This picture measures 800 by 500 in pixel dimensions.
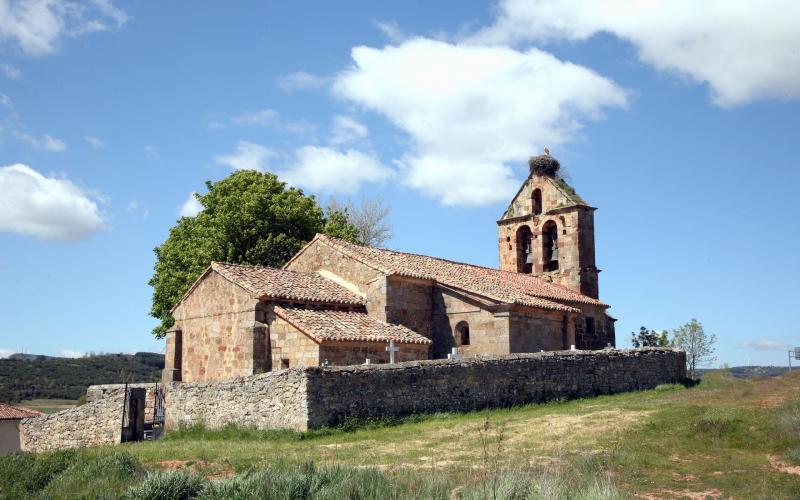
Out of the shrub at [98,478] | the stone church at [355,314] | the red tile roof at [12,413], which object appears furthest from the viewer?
the red tile roof at [12,413]

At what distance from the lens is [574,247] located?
3325cm

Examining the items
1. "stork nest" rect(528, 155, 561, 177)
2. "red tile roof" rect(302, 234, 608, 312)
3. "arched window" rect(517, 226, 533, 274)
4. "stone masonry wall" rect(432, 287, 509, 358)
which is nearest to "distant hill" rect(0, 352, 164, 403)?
"arched window" rect(517, 226, 533, 274)

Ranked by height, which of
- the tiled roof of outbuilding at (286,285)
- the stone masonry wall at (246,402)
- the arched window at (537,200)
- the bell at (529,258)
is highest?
the arched window at (537,200)

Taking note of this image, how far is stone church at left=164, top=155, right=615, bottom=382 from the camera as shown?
21.0 m

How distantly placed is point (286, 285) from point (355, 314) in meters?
2.50

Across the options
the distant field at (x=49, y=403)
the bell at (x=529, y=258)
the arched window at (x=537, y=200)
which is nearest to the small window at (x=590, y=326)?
the bell at (x=529, y=258)

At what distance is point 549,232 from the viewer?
114 feet

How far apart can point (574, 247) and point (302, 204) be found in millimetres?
12925

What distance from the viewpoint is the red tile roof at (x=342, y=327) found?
66.6 ft

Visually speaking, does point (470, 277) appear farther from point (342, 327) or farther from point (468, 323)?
point (342, 327)

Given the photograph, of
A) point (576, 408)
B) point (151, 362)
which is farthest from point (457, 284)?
point (151, 362)

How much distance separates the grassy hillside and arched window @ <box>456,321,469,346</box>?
6.80 metres

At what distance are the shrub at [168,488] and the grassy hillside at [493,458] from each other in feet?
0.07

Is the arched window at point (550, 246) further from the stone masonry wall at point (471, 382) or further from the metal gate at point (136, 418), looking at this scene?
the metal gate at point (136, 418)
